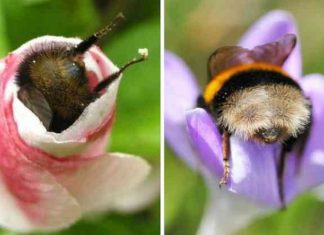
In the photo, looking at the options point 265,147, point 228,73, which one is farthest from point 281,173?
point 228,73

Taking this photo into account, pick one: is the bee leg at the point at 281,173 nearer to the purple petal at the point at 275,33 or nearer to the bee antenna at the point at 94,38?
the purple petal at the point at 275,33

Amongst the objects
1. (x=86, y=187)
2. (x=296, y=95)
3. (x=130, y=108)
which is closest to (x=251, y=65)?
(x=296, y=95)

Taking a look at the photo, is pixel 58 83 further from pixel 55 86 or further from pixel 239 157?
pixel 239 157

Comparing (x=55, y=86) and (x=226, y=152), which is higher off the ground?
(x=55, y=86)

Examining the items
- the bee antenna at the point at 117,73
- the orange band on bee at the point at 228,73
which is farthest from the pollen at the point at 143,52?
the orange band on bee at the point at 228,73

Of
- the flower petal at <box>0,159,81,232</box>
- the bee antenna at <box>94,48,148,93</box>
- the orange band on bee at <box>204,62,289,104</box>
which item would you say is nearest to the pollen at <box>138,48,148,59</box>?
the bee antenna at <box>94,48,148,93</box>

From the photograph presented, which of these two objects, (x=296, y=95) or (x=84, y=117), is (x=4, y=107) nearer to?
(x=84, y=117)
